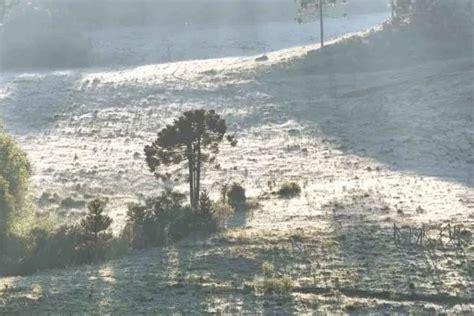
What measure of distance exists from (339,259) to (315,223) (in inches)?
233

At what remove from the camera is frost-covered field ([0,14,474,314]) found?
2378cm

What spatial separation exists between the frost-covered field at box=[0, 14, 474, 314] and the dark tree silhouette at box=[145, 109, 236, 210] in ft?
13.3

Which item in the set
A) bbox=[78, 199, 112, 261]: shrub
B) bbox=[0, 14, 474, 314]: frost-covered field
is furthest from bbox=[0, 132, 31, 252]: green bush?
bbox=[0, 14, 474, 314]: frost-covered field

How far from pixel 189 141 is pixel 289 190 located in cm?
722

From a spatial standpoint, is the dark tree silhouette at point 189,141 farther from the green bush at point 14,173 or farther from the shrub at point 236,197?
the green bush at point 14,173

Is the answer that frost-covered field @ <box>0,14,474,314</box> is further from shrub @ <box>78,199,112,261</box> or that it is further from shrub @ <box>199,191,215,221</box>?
shrub @ <box>78,199,112,261</box>

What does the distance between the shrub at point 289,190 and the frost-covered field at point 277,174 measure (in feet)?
1.76

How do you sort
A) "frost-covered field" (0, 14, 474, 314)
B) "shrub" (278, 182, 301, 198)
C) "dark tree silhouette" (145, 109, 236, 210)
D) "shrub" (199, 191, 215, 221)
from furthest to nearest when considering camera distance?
"shrub" (278, 182, 301, 198) → "dark tree silhouette" (145, 109, 236, 210) → "shrub" (199, 191, 215, 221) → "frost-covered field" (0, 14, 474, 314)

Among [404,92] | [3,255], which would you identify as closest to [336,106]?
[404,92]

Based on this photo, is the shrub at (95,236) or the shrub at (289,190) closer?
the shrub at (95,236)

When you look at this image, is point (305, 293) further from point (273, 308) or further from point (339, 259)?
point (339, 259)

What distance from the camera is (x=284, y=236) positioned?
3019cm

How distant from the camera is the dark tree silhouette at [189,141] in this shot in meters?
37.9

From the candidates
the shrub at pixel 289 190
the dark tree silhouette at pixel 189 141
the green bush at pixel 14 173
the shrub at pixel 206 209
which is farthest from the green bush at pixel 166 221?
the shrub at pixel 289 190
